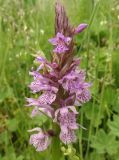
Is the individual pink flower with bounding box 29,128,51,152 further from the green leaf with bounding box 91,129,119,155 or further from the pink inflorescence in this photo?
the green leaf with bounding box 91,129,119,155

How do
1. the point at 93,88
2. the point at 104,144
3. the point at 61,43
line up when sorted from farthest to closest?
the point at 93,88 < the point at 104,144 < the point at 61,43

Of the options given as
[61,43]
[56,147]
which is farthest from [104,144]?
[61,43]

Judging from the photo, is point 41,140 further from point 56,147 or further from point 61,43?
point 61,43

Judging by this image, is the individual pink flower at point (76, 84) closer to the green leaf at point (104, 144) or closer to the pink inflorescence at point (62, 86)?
the pink inflorescence at point (62, 86)

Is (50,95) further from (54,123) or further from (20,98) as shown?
(20,98)

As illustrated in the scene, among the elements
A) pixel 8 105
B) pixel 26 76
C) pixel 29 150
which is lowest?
pixel 29 150

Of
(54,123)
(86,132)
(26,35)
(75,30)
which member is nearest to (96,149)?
(86,132)
